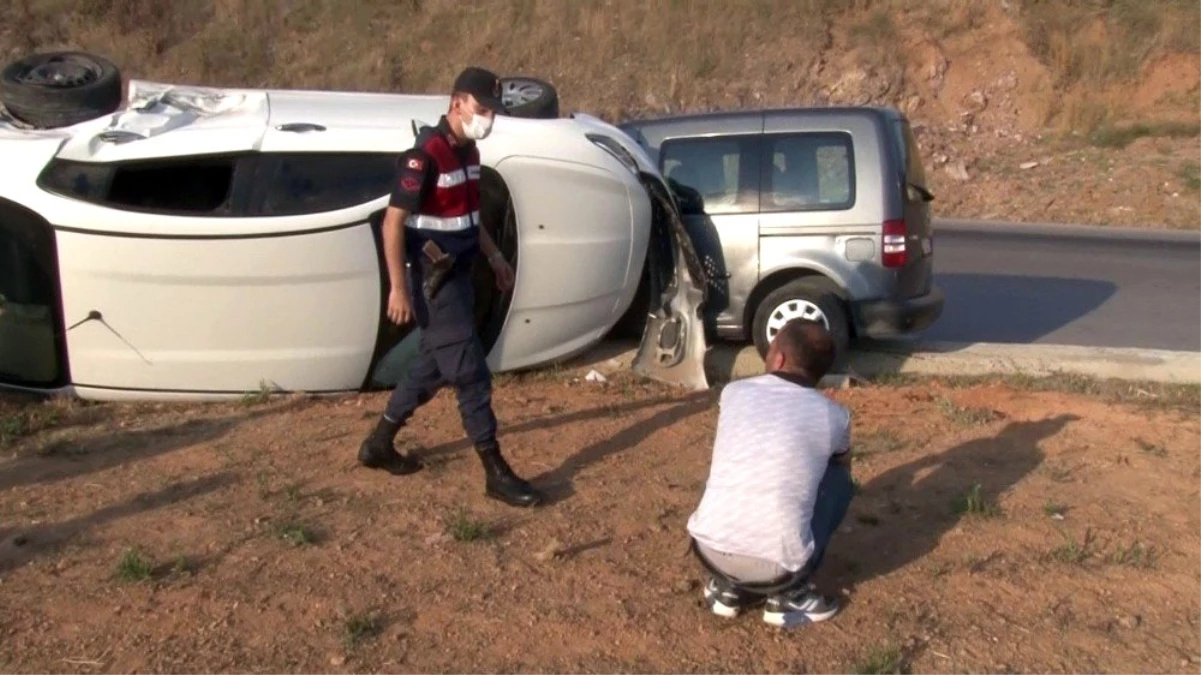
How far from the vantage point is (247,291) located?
6.92m

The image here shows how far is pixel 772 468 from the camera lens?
4.66 metres

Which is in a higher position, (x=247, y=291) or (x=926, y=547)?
(x=247, y=291)

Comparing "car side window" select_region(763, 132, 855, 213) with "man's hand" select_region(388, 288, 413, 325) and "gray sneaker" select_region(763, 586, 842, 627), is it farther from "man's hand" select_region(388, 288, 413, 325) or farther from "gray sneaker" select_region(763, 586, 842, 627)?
"gray sneaker" select_region(763, 586, 842, 627)

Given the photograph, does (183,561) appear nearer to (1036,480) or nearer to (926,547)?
(926,547)

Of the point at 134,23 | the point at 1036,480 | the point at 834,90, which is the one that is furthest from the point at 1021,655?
the point at 134,23

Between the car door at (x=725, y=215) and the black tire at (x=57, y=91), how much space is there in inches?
138

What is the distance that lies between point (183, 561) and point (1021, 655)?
2.90 m

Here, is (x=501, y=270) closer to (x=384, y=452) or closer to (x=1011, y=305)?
(x=384, y=452)

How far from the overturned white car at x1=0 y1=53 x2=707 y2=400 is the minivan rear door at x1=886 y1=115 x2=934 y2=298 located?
187cm

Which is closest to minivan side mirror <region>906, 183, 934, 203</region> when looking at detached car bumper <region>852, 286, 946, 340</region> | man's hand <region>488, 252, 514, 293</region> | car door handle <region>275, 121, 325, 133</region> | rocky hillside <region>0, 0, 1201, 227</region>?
detached car bumper <region>852, 286, 946, 340</region>

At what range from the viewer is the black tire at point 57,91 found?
7.46 metres

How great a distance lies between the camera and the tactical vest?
5629mm

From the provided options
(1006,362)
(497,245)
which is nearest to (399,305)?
(497,245)

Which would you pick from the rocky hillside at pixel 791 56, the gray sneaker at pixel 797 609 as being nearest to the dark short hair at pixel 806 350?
the gray sneaker at pixel 797 609
